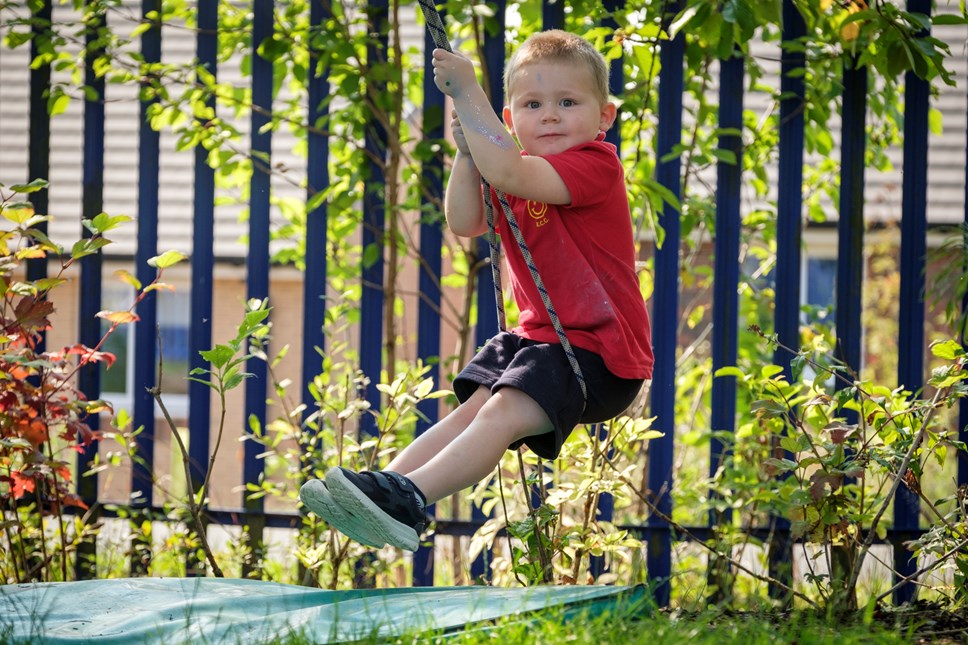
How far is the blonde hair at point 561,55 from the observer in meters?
2.78

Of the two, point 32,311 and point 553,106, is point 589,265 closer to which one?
point 553,106

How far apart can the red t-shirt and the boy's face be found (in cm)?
5

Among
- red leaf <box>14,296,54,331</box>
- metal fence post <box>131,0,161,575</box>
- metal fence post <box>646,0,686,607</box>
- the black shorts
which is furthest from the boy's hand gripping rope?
metal fence post <box>131,0,161,575</box>

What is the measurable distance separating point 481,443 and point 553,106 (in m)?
0.89

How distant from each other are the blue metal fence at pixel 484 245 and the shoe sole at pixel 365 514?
1522 millimetres

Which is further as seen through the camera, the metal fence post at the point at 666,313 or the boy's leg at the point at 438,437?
the metal fence post at the point at 666,313

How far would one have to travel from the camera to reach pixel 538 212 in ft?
9.34

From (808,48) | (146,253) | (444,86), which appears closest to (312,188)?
(146,253)

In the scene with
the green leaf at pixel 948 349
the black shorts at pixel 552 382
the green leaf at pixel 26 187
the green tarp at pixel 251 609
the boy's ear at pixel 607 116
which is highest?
the boy's ear at pixel 607 116

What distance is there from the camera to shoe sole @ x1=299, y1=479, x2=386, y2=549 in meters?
2.38

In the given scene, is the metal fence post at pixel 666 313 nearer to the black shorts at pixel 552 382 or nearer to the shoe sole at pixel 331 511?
the black shorts at pixel 552 382

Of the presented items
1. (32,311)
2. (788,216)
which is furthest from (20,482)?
(788,216)

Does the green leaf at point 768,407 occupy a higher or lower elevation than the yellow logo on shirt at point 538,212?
lower

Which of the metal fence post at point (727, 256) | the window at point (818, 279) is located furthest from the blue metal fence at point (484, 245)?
the window at point (818, 279)
